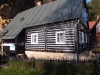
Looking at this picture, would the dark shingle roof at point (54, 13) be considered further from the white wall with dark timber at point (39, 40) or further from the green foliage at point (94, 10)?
the green foliage at point (94, 10)

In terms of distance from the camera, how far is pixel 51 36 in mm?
19938

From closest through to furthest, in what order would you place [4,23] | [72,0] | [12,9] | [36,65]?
[36,65] < [72,0] < [4,23] < [12,9]

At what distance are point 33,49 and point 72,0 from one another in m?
8.09

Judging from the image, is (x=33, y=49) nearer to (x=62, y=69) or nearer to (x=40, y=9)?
(x=40, y=9)

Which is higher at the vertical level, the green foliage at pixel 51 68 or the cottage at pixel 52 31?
the cottage at pixel 52 31

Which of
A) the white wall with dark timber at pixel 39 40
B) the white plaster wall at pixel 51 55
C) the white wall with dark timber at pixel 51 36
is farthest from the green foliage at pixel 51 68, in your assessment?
the white wall with dark timber at pixel 39 40

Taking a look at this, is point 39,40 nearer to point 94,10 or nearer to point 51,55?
point 51,55

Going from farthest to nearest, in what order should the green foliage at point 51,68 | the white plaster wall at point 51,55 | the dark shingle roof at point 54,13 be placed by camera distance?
the dark shingle roof at point 54,13, the white plaster wall at point 51,55, the green foliage at point 51,68

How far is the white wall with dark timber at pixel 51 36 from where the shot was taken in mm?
18406

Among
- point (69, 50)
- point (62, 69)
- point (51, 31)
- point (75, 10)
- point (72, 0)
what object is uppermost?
point (72, 0)

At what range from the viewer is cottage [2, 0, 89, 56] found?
60.2ft

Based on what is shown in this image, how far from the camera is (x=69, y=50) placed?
60.4 ft

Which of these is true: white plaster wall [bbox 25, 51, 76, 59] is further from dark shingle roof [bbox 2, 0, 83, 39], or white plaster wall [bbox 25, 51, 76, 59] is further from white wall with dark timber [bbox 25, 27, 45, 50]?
dark shingle roof [bbox 2, 0, 83, 39]

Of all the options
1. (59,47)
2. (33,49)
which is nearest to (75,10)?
(59,47)
